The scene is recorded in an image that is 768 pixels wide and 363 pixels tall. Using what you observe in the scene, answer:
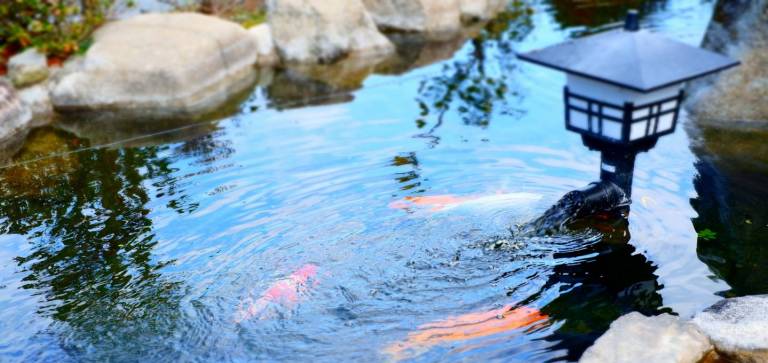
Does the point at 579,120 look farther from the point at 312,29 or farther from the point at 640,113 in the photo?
the point at 312,29

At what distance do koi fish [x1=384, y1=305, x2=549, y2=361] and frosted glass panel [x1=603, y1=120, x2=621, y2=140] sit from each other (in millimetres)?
1207

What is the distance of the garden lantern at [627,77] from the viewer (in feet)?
14.1

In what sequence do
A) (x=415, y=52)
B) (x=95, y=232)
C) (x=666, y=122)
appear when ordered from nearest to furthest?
(x=666, y=122)
(x=95, y=232)
(x=415, y=52)

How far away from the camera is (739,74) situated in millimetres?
7934

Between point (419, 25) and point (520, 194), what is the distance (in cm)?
745

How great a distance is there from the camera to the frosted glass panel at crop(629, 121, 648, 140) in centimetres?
457

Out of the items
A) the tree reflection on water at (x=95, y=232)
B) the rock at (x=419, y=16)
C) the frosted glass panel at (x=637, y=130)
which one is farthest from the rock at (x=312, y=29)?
the frosted glass panel at (x=637, y=130)

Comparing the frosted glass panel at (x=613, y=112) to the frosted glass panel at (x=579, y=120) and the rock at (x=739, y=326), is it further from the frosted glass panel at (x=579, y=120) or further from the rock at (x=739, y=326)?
the rock at (x=739, y=326)

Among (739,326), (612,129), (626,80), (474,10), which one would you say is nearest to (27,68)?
(474,10)

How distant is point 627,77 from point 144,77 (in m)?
7.18

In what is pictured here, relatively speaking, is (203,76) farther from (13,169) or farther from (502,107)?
(502,107)

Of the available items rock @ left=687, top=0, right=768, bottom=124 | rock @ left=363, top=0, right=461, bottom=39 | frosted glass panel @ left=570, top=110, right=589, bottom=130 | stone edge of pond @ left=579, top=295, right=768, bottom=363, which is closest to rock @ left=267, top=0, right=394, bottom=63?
rock @ left=363, top=0, right=461, bottom=39

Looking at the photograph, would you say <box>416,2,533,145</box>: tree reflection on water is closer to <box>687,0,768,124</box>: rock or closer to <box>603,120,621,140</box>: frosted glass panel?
<box>687,0,768,124</box>: rock

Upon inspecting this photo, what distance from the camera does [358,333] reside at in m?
4.50
